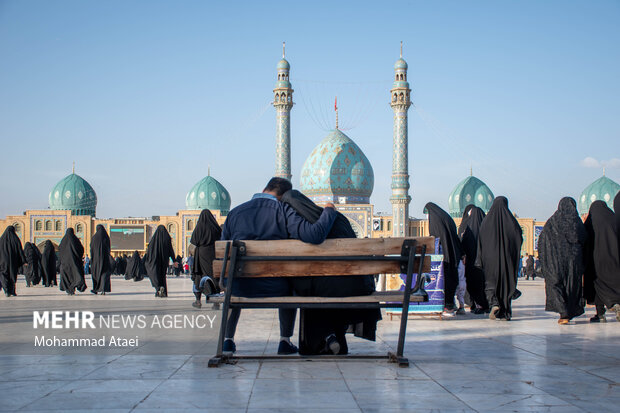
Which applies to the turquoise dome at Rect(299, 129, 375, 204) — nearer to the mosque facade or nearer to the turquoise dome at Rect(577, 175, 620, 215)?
the mosque facade

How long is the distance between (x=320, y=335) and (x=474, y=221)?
5.18 meters

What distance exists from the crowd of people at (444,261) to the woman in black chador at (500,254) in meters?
0.01

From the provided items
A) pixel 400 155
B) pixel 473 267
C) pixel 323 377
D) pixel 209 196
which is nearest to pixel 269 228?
pixel 323 377

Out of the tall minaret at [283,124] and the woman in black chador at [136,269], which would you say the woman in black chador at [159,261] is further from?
the tall minaret at [283,124]

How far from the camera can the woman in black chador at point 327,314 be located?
3.87 m

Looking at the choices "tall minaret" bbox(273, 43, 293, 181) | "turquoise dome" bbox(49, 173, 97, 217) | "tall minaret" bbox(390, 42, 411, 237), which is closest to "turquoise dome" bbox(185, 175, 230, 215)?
"turquoise dome" bbox(49, 173, 97, 217)

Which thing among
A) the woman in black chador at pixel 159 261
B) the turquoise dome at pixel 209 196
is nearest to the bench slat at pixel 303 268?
the woman in black chador at pixel 159 261

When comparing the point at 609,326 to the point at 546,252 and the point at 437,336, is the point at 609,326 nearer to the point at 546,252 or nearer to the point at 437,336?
the point at 546,252

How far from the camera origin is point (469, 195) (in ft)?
166

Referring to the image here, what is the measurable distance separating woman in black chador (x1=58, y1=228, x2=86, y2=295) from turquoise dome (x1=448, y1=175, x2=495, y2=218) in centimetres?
4046

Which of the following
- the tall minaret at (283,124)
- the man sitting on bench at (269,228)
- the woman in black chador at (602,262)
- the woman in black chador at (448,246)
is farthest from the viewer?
the tall minaret at (283,124)

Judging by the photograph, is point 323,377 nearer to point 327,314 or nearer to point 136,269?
point 327,314

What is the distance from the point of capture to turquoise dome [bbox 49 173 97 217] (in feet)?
157

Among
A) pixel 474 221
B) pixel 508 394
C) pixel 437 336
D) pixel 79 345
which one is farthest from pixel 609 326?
pixel 79 345
